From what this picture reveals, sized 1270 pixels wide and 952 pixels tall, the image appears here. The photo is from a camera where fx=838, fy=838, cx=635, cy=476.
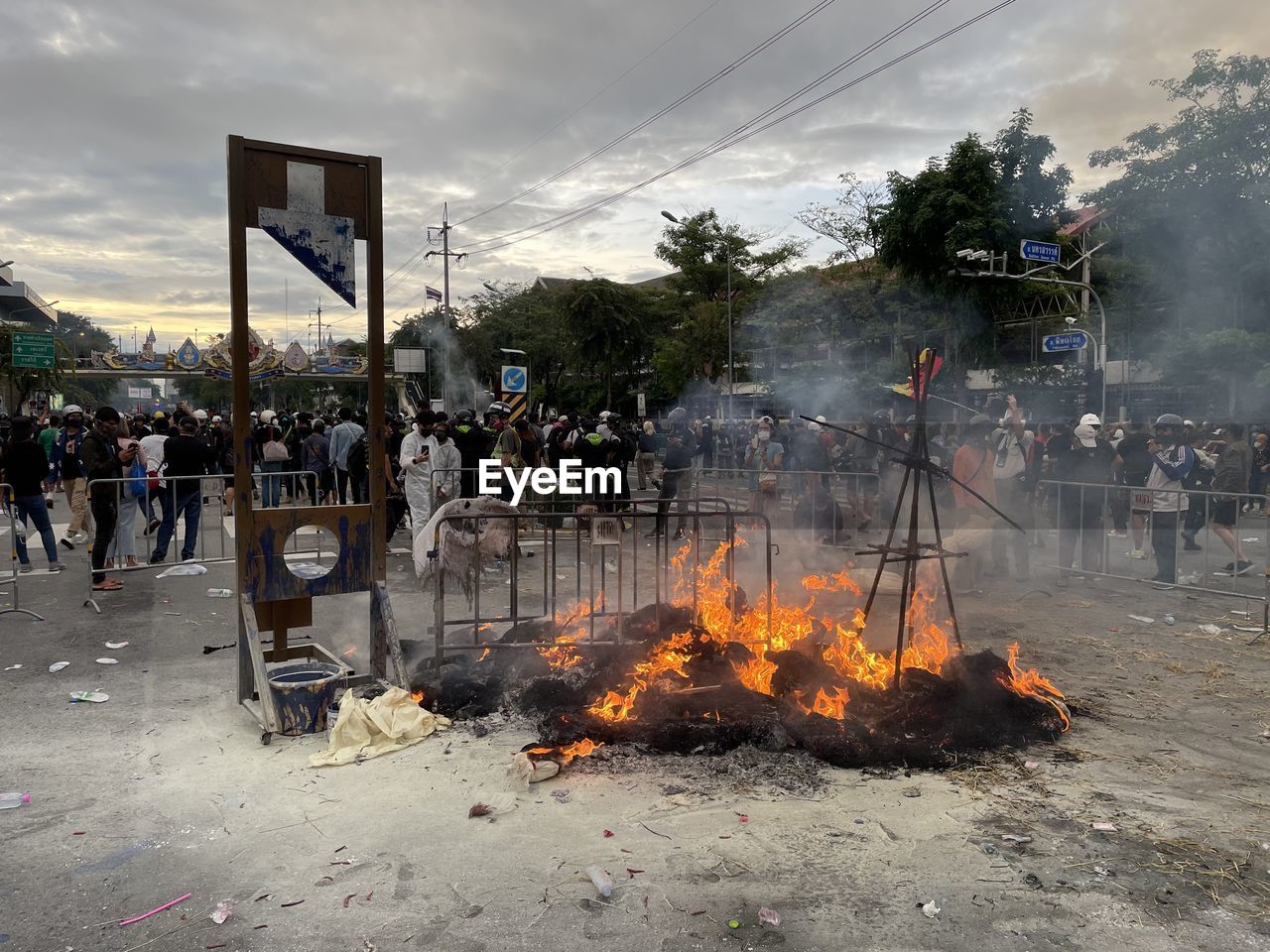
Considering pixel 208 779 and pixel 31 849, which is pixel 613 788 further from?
pixel 31 849

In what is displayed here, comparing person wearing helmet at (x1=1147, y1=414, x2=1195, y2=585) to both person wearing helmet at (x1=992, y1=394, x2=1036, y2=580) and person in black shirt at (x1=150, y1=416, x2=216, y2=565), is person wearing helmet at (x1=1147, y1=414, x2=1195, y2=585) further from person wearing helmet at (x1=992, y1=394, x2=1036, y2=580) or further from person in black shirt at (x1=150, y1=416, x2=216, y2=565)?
person in black shirt at (x1=150, y1=416, x2=216, y2=565)

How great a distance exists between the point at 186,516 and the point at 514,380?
7400 mm

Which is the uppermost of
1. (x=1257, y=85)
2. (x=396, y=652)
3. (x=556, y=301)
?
(x=1257, y=85)

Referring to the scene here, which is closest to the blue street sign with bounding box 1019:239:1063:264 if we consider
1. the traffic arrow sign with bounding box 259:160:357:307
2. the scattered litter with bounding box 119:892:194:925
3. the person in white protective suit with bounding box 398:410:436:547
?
the person in white protective suit with bounding box 398:410:436:547

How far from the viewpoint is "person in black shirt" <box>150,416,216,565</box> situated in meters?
10.6

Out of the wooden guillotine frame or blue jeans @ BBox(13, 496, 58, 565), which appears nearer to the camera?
the wooden guillotine frame

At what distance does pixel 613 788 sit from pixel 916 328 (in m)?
28.0

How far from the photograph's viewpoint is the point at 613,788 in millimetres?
4461

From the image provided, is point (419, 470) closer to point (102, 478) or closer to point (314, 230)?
point (102, 478)

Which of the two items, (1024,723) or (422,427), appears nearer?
(1024,723)

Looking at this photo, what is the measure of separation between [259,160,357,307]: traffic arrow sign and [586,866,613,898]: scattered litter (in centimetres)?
384

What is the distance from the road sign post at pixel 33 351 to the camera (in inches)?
990

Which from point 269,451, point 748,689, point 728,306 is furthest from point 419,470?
point 728,306

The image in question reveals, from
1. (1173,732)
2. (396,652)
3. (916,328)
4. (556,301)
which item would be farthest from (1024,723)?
(556,301)
